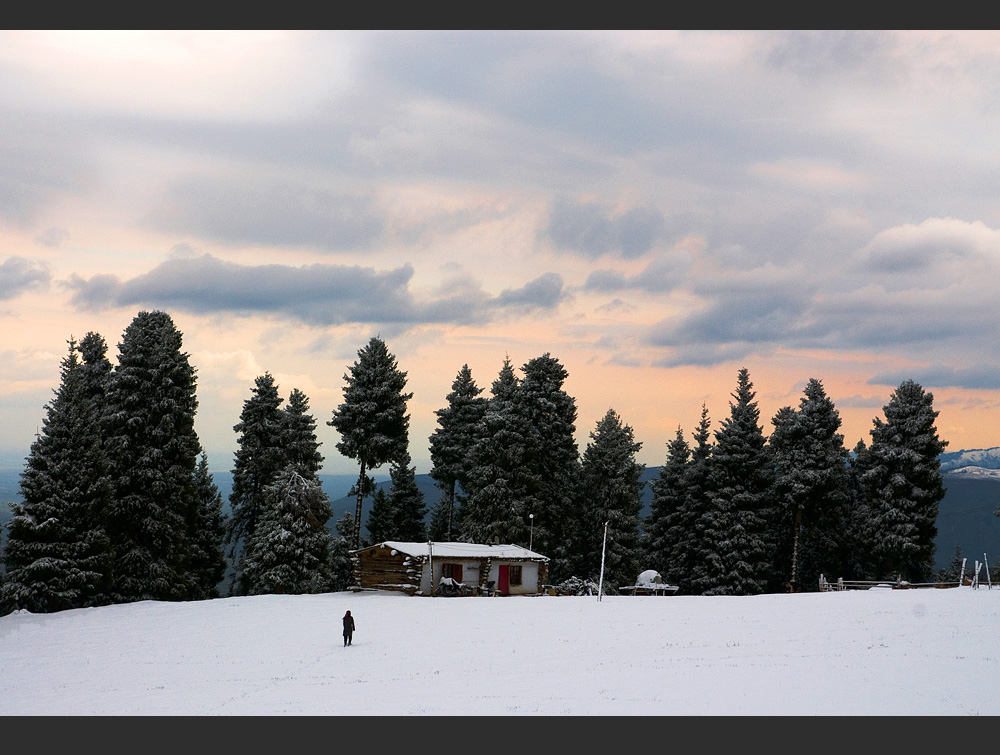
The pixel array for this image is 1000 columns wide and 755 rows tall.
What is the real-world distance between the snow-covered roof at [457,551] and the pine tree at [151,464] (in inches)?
496

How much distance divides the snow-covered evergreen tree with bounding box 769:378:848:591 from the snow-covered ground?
56.3 feet

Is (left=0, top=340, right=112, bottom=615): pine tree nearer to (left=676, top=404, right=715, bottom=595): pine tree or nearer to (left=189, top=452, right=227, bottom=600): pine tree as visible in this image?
(left=189, top=452, right=227, bottom=600): pine tree

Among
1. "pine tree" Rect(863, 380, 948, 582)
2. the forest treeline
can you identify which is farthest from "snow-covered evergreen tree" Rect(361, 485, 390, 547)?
"pine tree" Rect(863, 380, 948, 582)

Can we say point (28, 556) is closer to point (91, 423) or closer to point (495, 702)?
point (91, 423)

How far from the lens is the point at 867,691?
956 inches

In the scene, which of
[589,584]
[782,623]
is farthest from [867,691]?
[589,584]

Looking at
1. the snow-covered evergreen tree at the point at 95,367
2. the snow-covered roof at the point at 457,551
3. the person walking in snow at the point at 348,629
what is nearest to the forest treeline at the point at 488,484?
the snow-covered evergreen tree at the point at 95,367

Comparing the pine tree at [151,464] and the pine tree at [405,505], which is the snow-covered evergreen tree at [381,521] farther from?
the pine tree at [151,464]

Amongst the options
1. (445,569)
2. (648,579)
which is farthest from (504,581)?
(648,579)

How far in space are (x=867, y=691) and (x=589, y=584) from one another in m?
33.1

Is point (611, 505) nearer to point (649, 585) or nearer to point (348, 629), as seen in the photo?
point (649, 585)

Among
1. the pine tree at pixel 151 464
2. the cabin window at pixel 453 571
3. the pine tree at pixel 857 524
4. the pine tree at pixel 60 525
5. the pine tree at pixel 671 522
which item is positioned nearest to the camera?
the pine tree at pixel 60 525

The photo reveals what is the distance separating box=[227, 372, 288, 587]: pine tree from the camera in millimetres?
65250

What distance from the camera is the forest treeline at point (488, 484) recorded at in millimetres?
51281
